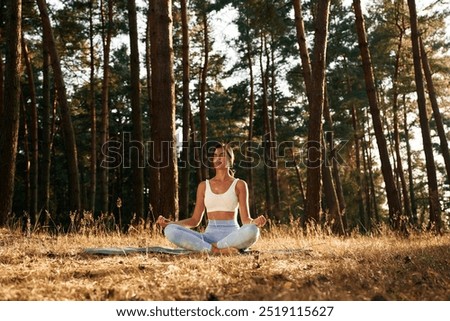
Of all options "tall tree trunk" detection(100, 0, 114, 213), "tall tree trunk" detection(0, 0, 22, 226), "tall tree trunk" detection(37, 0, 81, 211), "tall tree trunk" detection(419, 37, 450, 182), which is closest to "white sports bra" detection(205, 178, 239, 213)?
"tall tree trunk" detection(0, 0, 22, 226)

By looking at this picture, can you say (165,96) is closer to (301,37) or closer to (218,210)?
(218,210)

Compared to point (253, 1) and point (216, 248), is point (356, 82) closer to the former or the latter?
point (253, 1)

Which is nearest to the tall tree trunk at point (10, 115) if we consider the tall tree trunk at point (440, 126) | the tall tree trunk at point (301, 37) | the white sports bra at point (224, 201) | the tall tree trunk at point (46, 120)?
the white sports bra at point (224, 201)

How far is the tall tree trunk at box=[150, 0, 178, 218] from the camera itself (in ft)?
→ 28.7

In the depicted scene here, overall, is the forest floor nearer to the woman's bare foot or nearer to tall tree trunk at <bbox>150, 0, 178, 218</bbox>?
the woman's bare foot

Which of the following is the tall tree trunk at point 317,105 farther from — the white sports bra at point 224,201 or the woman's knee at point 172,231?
the woman's knee at point 172,231

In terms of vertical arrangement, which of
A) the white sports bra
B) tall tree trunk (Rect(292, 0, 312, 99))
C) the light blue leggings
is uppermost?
tall tree trunk (Rect(292, 0, 312, 99))

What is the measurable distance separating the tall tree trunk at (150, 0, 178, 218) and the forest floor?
2679 mm

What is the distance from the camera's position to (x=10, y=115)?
1034 centimetres

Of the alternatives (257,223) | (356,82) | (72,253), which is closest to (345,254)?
(257,223)

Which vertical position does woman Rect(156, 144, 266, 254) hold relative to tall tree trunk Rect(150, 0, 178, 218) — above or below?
below

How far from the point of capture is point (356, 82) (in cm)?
2652

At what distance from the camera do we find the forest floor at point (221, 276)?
133 inches
